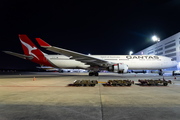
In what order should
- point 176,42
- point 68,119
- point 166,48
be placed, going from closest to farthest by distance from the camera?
1. point 68,119
2. point 176,42
3. point 166,48

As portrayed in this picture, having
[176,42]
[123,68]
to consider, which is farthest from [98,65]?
[176,42]

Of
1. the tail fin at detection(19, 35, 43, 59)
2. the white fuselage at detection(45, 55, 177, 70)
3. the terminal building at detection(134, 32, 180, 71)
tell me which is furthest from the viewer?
the terminal building at detection(134, 32, 180, 71)

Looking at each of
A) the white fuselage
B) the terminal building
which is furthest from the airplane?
the terminal building

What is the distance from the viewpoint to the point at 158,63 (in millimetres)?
22062

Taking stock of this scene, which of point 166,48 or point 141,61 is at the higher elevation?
point 166,48

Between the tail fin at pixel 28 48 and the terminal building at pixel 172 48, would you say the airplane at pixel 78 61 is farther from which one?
the terminal building at pixel 172 48

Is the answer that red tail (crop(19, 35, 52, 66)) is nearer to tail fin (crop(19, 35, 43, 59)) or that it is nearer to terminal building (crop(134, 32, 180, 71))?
tail fin (crop(19, 35, 43, 59))

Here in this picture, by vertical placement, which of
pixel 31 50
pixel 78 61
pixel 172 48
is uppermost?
pixel 172 48

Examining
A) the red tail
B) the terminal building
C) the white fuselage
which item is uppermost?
the terminal building

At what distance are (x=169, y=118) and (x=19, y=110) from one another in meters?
4.43

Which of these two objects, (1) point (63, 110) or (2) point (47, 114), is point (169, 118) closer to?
(1) point (63, 110)

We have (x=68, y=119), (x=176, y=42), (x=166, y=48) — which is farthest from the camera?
(x=166, y=48)

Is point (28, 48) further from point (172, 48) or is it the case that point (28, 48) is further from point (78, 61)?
point (172, 48)

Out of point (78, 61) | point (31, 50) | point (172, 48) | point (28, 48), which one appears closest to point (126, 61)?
point (78, 61)
